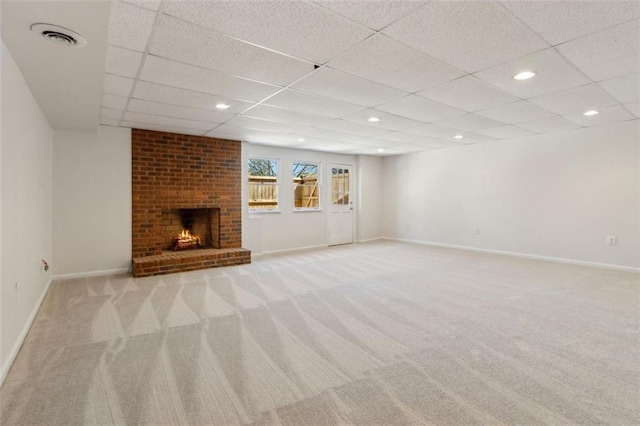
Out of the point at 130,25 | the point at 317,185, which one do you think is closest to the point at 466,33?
the point at 130,25

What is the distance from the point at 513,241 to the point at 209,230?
5847mm

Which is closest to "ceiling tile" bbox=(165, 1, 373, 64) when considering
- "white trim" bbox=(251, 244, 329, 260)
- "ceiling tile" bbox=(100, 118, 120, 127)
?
"ceiling tile" bbox=(100, 118, 120, 127)

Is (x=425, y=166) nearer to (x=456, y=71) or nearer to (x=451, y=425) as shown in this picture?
(x=456, y=71)

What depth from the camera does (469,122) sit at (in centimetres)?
462

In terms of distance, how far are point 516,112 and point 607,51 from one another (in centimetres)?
175

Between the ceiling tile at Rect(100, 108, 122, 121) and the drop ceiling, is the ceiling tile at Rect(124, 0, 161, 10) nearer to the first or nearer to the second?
the drop ceiling

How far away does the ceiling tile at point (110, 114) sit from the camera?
3.84 metres

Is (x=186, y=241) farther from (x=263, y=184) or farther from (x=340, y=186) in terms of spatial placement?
(x=340, y=186)

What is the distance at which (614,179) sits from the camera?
4.87m

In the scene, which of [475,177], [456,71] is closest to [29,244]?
[456,71]

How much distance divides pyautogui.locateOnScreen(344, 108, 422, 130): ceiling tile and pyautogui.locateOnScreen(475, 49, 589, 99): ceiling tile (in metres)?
1.37

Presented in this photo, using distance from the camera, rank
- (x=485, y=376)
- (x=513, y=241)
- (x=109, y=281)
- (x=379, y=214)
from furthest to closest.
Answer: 1. (x=379, y=214)
2. (x=513, y=241)
3. (x=109, y=281)
4. (x=485, y=376)

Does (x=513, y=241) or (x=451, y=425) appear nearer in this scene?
(x=451, y=425)

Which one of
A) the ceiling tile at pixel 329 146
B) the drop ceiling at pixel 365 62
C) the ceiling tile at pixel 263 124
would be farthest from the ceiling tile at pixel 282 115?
the ceiling tile at pixel 329 146
